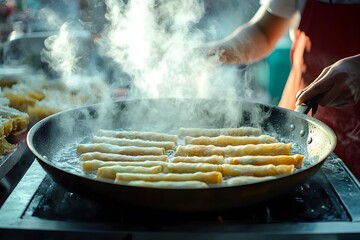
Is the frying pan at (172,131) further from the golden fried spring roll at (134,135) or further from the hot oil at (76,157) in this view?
the golden fried spring roll at (134,135)

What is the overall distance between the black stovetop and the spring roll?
0.73ft

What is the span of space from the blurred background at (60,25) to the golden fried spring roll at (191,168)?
6.89 ft

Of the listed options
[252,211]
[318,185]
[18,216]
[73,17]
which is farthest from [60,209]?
[73,17]

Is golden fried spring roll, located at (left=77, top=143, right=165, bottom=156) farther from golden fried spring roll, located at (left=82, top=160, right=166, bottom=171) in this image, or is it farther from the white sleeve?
the white sleeve

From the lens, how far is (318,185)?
2.04 metres

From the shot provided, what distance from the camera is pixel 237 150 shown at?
2.44 meters

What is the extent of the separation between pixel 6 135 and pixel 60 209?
0.93m

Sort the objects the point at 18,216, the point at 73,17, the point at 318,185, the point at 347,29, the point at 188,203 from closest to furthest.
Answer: the point at 188,203 → the point at 18,216 → the point at 318,185 → the point at 347,29 → the point at 73,17

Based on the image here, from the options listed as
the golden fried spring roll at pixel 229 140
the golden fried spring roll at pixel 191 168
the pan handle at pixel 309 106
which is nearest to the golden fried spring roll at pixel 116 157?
the golden fried spring roll at pixel 191 168

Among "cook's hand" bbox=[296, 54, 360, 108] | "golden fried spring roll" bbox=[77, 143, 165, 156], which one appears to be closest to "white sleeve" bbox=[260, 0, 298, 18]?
"cook's hand" bbox=[296, 54, 360, 108]

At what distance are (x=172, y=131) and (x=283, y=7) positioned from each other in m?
1.43

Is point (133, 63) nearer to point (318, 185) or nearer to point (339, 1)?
point (339, 1)

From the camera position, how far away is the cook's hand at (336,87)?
7.47ft

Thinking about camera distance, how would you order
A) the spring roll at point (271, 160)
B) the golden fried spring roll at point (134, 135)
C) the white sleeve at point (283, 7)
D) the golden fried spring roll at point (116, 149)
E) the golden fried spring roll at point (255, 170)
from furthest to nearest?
the white sleeve at point (283, 7)
the golden fried spring roll at point (134, 135)
the golden fried spring roll at point (116, 149)
the spring roll at point (271, 160)
the golden fried spring roll at point (255, 170)
